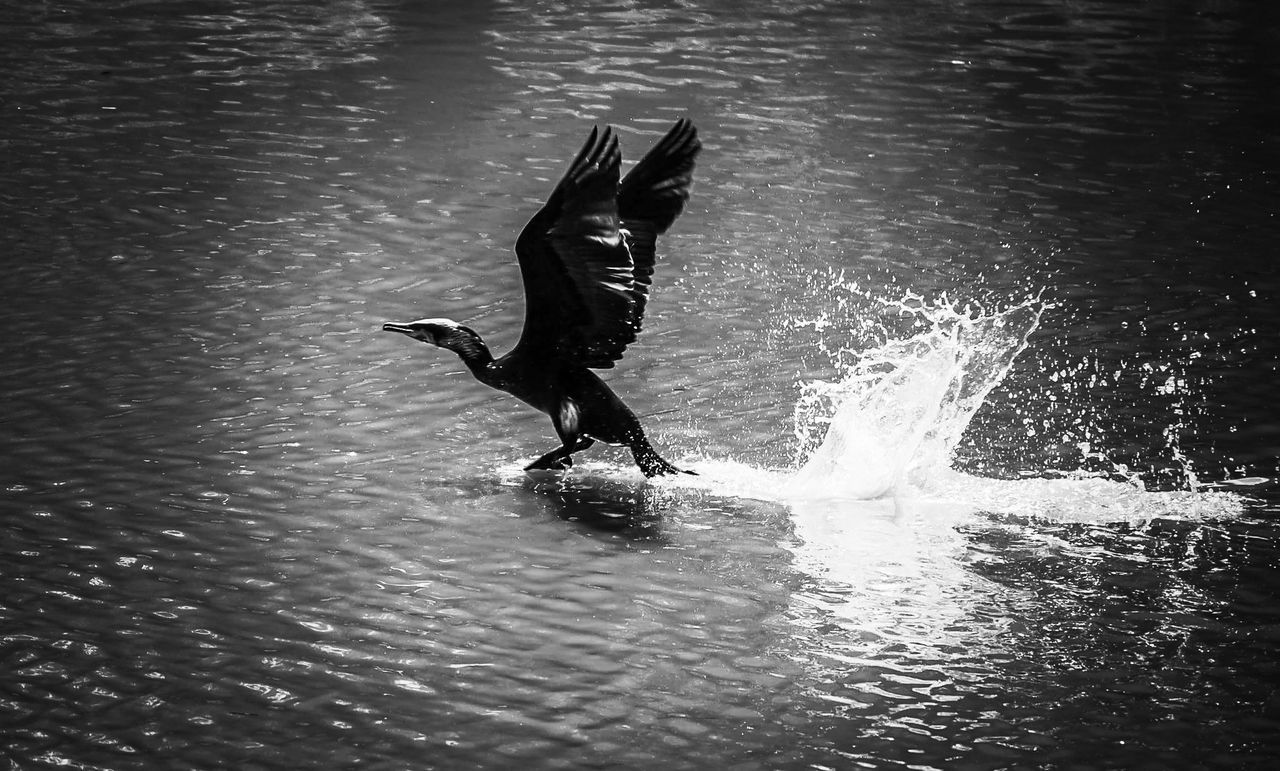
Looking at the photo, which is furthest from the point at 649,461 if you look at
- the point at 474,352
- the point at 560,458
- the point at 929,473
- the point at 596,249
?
the point at 929,473

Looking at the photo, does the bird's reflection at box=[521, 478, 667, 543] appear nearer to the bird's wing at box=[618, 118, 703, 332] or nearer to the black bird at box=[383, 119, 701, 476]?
the black bird at box=[383, 119, 701, 476]

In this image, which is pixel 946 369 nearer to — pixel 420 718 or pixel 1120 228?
pixel 420 718

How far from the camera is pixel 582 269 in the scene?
240 inches

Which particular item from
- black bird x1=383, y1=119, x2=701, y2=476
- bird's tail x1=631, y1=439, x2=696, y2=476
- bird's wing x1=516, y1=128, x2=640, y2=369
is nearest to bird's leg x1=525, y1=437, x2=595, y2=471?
black bird x1=383, y1=119, x2=701, y2=476

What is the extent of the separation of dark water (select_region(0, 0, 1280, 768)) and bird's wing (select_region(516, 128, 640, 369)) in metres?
0.67

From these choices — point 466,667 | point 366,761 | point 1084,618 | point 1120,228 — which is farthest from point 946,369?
point 1120,228

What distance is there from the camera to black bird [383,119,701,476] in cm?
592

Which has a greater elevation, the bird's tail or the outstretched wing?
the outstretched wing

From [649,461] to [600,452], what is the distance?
2.20 ft

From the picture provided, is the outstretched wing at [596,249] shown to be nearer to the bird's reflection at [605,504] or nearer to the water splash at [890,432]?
the bird's reflection at [605,504]

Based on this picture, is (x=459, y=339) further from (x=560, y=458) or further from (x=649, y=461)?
(x=649, y=461)

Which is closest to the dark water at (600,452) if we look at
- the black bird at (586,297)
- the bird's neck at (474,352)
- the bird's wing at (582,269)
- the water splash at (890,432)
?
the water splash at (890,432)

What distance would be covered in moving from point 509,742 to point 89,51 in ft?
37.1

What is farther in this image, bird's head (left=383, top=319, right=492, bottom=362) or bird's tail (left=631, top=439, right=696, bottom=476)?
bird's tail (left=631, top=439, right=696, bottom=476)
